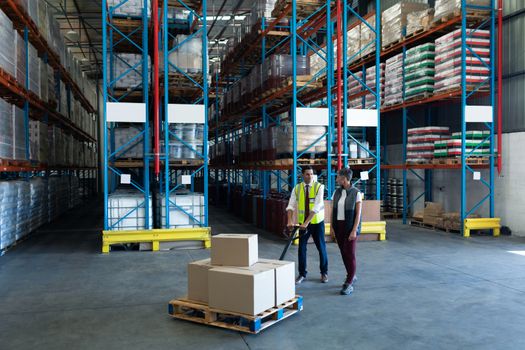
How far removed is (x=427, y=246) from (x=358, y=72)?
8524 mm

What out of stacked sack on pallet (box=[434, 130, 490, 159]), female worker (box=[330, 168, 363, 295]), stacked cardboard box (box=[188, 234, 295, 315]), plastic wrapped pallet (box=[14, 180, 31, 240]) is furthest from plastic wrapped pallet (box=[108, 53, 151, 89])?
stacked sack on pallet (box=[434, 130, 490, 159])

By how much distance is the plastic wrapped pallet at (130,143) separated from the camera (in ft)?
34.3

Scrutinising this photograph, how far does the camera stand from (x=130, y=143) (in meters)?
10.4

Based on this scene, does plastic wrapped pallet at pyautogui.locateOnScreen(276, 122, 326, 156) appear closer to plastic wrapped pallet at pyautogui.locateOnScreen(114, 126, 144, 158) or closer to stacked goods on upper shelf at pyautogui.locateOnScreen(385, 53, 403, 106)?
plastic wrapped pallet at pyautogui.locateOnScreen(114, 126, 144, 158)

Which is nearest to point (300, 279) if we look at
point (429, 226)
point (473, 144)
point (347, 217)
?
point (347, 217)

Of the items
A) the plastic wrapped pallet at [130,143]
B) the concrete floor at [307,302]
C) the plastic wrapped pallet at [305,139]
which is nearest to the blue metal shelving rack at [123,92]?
the plastic wrapped pallet at [130,143]

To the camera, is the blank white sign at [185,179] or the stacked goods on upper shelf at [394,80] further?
the stacked goods on upper shelf at [394,80]

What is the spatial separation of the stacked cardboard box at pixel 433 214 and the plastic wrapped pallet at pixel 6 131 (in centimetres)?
1012

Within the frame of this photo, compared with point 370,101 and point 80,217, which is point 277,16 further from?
point 80,217

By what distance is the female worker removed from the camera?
6199mm

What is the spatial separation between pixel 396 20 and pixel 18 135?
10.4 metres

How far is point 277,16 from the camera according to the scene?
40.3ft

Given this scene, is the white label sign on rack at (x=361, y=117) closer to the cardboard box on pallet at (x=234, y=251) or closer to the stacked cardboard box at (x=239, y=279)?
the stacked cardboard box at (x=239, y=279)

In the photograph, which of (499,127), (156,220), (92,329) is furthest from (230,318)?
(499,127)
